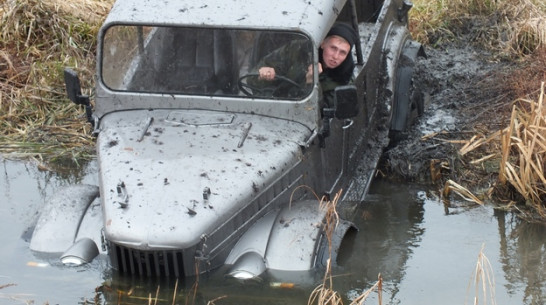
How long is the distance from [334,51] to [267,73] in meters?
0.62

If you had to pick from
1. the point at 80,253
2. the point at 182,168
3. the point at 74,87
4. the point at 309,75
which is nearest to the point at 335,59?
the point at 309,75

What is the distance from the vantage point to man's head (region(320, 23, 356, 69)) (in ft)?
25.0

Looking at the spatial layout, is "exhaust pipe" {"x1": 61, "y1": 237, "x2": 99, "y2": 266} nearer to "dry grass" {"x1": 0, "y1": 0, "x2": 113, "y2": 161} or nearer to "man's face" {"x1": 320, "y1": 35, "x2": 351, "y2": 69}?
"man's face" {"x1": 320, "y1": 35, "x2": 351, "y2": 69}

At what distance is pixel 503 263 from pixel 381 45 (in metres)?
2.45

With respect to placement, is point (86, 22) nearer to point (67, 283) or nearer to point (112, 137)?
point (112, 137)

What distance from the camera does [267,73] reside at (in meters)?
7.25

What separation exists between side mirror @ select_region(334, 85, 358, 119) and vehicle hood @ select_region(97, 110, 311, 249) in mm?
307

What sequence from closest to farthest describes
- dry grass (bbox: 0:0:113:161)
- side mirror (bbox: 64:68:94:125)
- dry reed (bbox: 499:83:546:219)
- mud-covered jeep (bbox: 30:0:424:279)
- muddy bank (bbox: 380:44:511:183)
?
mud-covered jeep (bbox: 30:0:424:279) < side mirror (bbox: 64:68:94:125) < dry reed (bbox: 499:83:546:219) < muddy bank (bbox: 380:44:511:183) < dry grass (bbox: 0:0:113:161)

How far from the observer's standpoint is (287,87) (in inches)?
285

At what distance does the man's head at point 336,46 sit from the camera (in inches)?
300

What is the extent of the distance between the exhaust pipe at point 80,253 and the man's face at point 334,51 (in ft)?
7.15

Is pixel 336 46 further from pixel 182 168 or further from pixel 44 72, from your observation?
pixel 44 72

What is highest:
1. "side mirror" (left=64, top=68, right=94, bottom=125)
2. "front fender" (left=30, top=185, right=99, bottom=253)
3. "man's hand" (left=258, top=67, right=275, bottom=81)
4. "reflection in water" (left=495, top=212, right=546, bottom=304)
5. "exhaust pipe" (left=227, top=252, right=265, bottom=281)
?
"man's hand" (left=258, top=67, right=275, bottom=81)

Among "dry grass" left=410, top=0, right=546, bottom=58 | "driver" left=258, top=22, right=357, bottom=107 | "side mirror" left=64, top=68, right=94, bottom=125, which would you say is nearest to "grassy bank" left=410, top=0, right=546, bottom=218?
"dry grass" left=410, top=0, right=546, bottom=58
